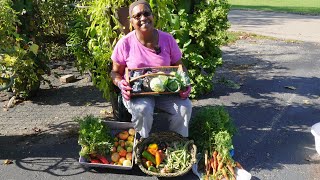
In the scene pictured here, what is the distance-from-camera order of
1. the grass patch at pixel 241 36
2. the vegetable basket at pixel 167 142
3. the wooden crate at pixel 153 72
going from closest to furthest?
the vegetable basket at pixel 167 142 → the wooden crate at pixel 153 72 → the grass patch at pixel 241 36

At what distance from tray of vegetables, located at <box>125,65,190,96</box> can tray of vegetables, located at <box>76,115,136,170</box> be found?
56cm

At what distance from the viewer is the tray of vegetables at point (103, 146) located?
360 cm

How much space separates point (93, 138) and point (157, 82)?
31.8 inches

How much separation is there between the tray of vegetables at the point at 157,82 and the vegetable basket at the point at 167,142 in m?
0.46

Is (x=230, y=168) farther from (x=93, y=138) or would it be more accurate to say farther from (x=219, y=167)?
(x=93, y=138)

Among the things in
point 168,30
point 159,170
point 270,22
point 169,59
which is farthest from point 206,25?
point 270,22

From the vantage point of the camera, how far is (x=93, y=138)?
3607 millimetres

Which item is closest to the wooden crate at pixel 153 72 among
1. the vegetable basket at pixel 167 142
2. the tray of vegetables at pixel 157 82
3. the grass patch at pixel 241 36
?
the tray of vegetables at pixel 157 82

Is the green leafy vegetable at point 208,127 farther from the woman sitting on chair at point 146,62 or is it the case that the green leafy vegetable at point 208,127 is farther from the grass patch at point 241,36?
the grass patch at point 241,36

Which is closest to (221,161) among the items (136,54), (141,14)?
(136,54)

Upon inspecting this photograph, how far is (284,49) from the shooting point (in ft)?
29.8

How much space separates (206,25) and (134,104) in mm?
2273

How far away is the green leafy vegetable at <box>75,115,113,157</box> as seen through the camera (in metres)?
3.61

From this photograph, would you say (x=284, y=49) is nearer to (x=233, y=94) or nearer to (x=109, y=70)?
(x=233, y=94)
